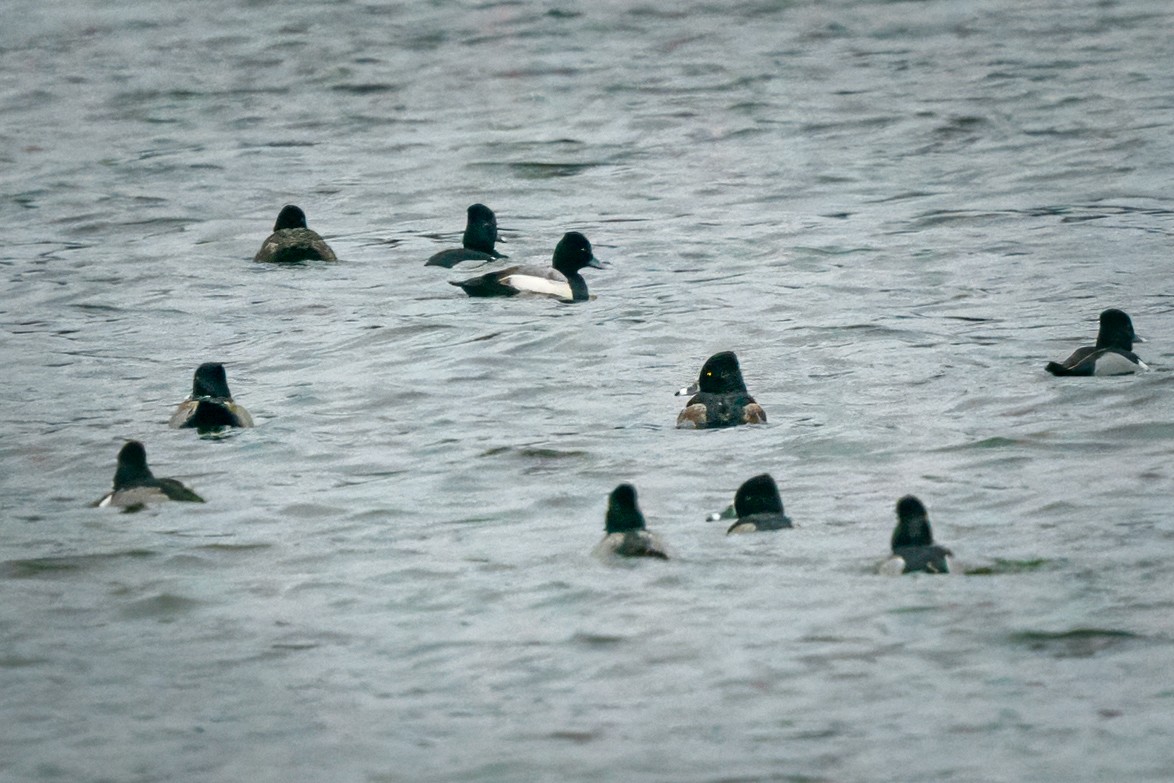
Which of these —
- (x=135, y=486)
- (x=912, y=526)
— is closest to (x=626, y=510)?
(x=912, y=526)

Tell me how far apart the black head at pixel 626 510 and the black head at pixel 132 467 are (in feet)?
9.99

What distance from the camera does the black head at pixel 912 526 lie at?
10.6 metres

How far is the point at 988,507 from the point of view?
470 inches

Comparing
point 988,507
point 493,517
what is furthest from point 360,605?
point 988,507

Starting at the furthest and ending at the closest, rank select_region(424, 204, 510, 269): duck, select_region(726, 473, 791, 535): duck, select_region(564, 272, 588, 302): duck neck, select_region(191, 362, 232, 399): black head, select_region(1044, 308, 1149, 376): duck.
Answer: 1. select_region(424, 204, 510, 269): duck
2. select_region(564, 272, 588, 302): duck neck
3. select_region(1044, 308, 1149, 376): duck
4. select_region(191, 362, 232, 399): black head
5. select_region(726, 473, 791, 535): duck

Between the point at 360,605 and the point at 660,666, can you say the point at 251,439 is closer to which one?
the point at 360,605

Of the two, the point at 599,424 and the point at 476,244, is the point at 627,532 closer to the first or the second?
Result: the point at 599,424

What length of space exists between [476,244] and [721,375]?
6864 millimetres

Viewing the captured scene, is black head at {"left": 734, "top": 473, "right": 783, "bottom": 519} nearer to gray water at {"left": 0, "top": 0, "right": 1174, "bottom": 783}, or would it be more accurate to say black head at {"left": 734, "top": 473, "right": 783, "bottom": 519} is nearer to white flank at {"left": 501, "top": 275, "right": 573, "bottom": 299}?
gray water at {"left": 0, "top": 0, "right": 1174, "bottom": 783}

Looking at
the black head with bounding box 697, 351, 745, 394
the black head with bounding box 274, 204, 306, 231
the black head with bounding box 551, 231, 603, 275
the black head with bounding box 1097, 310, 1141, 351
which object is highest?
the black head with bounding box 274, 204, 306, 231

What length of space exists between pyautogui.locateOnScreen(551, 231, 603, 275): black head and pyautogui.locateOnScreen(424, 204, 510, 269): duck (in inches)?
64.6

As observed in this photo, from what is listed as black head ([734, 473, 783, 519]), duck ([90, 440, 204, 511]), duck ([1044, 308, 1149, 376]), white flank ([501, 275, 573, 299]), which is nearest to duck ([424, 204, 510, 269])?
white flank ([501, 275, 573, 299])

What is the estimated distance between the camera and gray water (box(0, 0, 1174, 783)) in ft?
29.9

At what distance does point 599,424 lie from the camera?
14352 millimetres
